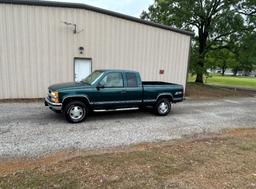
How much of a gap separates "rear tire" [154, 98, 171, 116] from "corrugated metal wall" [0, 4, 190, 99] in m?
4.57

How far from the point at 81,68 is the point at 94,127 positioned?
5616 mm

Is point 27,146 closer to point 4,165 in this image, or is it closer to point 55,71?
point 4,165

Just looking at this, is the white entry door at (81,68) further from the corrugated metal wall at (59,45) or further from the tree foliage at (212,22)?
the tree foliage at (212,22)

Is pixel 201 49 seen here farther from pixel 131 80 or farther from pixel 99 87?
pixel 99 87

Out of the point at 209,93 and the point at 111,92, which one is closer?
the point at 111,92

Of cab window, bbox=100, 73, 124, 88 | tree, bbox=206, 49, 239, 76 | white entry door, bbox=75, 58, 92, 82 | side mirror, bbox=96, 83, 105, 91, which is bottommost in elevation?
side mirror, bbox=96, 83, 105, 91

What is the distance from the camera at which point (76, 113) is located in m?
6.61

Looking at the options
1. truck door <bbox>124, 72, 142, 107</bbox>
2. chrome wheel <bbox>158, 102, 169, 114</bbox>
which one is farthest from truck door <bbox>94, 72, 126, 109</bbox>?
chrome wheel <bbox>158, 102, 169, 114</bbox>

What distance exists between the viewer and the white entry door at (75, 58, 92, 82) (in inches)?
434

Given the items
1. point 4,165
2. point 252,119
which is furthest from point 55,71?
point 252,119

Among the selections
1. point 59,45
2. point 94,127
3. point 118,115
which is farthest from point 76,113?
point 59,45

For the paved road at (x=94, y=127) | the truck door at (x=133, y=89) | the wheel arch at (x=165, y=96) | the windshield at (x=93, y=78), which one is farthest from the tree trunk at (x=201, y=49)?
the windshield at (x=93, y=78)

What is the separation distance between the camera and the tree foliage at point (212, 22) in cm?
1838

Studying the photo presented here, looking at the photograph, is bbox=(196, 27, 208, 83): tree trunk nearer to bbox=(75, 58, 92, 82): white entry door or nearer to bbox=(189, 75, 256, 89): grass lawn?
bbox=(189, 75, 256, 89): grass lawn
